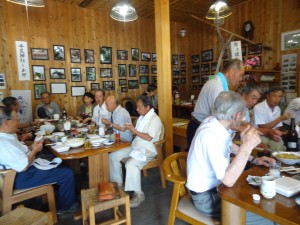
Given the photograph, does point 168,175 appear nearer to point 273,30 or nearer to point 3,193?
point 3,193

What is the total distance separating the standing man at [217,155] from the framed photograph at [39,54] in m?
5.10

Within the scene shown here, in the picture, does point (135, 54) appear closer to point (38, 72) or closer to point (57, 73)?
point (57, 73)

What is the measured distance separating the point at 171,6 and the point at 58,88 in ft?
11.9

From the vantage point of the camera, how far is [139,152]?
2689 mm

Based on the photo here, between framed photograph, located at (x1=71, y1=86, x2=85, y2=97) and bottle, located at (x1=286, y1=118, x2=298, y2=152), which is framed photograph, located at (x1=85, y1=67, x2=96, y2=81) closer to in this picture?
framed photograph, located at (x1=71, y1=86, x2=85, y2=97)

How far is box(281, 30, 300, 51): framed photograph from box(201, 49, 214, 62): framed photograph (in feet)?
6.85

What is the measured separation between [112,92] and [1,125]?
4470mm

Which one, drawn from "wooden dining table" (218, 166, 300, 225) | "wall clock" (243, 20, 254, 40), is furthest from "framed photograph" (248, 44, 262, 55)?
"wooden dining table" (218, 166, 300, 225)

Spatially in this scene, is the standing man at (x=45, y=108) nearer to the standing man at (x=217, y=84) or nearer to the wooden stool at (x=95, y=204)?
the wooden stool at (x=95, y=204)

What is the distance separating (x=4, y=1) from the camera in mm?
4965

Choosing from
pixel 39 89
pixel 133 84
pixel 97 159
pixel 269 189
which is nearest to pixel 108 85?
pixel 133 84

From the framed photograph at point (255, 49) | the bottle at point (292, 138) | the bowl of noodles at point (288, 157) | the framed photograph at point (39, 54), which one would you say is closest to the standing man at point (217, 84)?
the bottle at point (292, 138)

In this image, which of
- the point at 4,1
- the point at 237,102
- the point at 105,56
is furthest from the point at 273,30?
the point at 4,1

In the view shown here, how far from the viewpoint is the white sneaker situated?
257 centimetres
